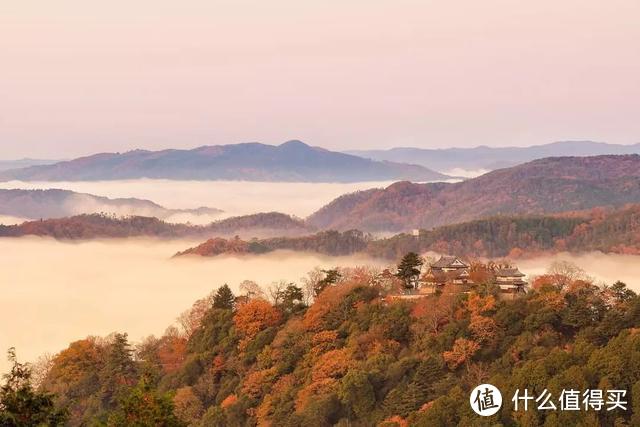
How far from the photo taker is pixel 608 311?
179 feet

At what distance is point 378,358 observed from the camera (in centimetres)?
5641

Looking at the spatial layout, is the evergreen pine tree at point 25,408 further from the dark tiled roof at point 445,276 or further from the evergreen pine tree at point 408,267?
the evergreen pine tree at point 408,267

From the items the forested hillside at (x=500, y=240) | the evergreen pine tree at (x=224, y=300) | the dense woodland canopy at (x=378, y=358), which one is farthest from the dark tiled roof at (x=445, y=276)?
the forested hillside at (x=500, y=240)

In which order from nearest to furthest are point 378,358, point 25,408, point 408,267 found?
point 25,408, point 378,358, point 408,267

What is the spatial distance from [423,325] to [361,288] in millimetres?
8214

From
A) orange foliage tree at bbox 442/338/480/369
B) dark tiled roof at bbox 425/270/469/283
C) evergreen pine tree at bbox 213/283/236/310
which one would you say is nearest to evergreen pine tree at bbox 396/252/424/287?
dark tiled roof at bbox 425/270/469/283

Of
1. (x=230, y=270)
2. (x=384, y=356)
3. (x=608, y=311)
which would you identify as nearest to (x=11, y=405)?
(x=384, y=356)

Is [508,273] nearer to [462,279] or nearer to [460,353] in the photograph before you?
[462,279]

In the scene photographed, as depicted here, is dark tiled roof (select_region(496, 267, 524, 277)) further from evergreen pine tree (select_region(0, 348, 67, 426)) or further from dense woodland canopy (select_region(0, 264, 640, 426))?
evergreen pine tree (select_region(0, 348, 67, 426))

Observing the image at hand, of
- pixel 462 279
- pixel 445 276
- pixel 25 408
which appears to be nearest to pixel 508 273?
pixel 462 279

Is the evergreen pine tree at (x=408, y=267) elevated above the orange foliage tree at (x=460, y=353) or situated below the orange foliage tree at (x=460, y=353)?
above

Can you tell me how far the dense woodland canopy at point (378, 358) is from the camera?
4750 centimetres

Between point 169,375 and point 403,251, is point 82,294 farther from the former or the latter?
point 169,375

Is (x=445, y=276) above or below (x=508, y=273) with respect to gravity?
below
